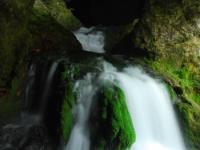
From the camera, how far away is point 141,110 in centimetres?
688

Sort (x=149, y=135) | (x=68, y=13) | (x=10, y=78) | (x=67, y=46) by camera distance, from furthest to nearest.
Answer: (x=68, y=13)
(x=67, y=46)
(x=10, y=78)
(x=149, y=135)

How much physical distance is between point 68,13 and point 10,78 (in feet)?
15.9

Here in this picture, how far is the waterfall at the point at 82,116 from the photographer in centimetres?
620

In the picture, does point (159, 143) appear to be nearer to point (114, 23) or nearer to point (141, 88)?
point (141, 88)

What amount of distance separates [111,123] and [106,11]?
7403mm

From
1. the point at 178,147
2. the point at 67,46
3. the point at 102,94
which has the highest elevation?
the point at 67,46

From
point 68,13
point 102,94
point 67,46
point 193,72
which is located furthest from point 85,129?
point 68,13

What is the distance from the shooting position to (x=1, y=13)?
7078mm

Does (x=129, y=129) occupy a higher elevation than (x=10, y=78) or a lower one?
lower

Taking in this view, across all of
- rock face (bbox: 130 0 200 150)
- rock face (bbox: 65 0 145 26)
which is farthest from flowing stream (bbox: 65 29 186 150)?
rock face (bbox: 65 0 145 26)

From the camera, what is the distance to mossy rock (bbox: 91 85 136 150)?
19.9 feet

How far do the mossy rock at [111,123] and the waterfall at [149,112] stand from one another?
0.45 metres

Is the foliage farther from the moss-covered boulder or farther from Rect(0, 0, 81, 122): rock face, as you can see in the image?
the moss-covered boulder

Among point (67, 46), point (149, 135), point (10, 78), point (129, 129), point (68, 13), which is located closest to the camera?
point (129, 129)
